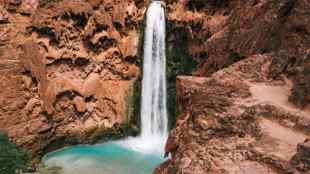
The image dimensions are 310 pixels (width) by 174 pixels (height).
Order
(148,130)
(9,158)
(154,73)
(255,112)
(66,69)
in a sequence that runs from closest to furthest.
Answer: (255,112)
(9,158)
(66,69)
(148,130)
(154,73)

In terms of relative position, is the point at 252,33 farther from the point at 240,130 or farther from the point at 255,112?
the point at 240,130

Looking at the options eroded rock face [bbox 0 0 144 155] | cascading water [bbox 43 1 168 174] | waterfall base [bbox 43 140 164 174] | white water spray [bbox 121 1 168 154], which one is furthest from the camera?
white water spray [bbox 121 1 168 154]

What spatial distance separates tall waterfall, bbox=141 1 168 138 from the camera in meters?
23.9

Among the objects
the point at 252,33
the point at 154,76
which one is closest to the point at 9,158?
the point at 252,33

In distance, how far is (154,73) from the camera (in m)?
24.0

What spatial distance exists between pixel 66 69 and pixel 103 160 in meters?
5.66

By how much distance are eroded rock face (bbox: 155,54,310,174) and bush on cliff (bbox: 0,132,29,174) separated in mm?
9379

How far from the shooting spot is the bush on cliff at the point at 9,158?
15.3 meters

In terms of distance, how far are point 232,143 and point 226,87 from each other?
1.71m

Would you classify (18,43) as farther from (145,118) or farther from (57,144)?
(145,118)

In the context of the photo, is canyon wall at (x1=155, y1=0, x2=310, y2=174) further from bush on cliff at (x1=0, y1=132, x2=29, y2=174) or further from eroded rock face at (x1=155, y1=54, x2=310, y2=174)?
bush on cliff at (x1=0, y1=132, x2=29, y2=174)

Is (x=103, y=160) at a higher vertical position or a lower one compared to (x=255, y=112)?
lower

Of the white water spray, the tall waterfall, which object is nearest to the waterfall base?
the white water spray

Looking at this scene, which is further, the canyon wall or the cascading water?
the cascading water
